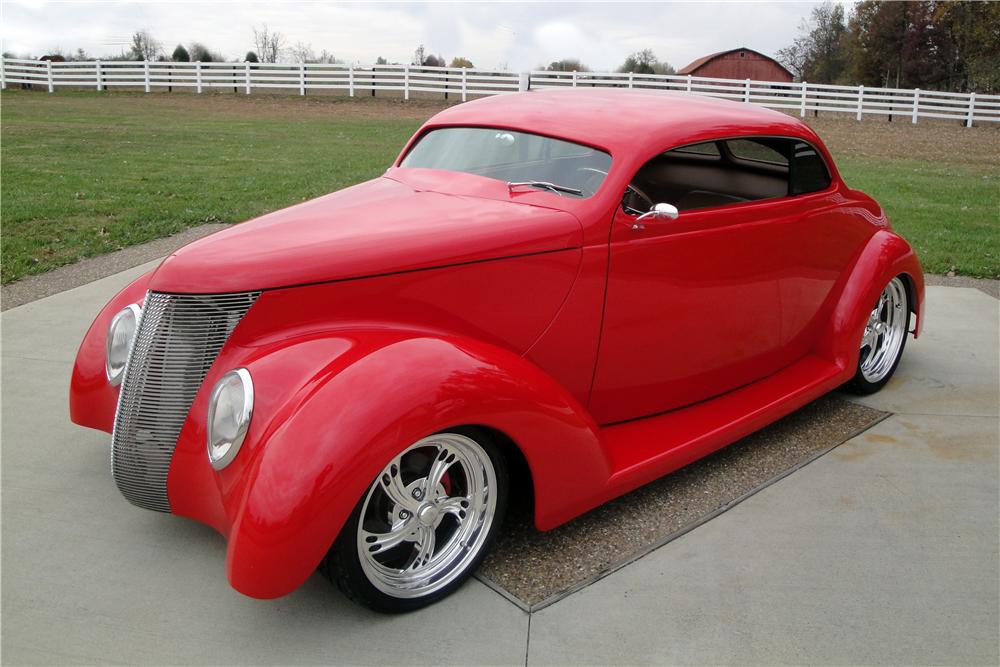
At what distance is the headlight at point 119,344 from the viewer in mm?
3262

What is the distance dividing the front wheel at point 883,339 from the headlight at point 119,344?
12.4 ft

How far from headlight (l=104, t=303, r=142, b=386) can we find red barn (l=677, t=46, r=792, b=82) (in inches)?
2331

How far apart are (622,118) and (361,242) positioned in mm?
1449

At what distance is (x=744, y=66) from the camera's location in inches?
2265

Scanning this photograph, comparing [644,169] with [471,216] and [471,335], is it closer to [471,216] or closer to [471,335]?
[471,216]

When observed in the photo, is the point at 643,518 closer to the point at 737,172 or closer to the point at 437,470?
the point at 437,470

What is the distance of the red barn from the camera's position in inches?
2265

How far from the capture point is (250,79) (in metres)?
27.0

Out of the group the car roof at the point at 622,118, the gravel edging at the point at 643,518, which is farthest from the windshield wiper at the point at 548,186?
the gravel edging at the point at 643,518

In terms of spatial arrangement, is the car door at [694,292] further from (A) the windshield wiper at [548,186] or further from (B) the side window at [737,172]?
(A) the windshield wiper at [548,186]

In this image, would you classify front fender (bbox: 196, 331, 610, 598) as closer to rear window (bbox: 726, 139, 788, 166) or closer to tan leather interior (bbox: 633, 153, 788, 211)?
tan leather interior (bbox: 633, 153, 788, 211)

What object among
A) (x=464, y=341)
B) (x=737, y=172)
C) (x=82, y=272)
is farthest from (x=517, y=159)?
(x=82, y=272)

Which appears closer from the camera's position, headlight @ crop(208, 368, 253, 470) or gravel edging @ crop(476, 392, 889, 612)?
headlight @ crop(208, 368, 253, 470)

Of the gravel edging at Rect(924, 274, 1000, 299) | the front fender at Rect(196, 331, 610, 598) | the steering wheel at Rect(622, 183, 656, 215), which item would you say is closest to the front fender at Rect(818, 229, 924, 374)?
the steering wheel at Rect(622, 183, 656, 215)
